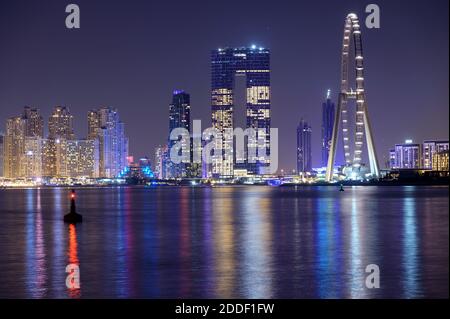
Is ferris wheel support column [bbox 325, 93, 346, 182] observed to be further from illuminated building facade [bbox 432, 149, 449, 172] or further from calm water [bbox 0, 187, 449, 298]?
calm water [bbox 0, 187, 449, 298]

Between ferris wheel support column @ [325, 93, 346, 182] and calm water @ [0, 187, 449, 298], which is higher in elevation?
ferris wheel support column @ [325, 93, 346, 182]

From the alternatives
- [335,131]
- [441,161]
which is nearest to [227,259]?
[335,131]

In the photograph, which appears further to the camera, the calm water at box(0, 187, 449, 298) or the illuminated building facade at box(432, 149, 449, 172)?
the illuminated building facade at box(432, 149, 449, 172)

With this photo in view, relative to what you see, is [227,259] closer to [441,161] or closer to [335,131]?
[335,131]

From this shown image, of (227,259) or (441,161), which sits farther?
(441,161)

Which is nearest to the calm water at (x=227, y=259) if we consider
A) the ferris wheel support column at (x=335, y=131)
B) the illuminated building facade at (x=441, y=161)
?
the ferris wheel support column at (x=335, y=131)

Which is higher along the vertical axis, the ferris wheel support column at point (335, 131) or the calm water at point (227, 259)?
the ferris wheel support column at point (335, 131)

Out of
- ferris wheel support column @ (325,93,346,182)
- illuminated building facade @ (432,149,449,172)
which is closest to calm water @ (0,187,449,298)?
ferris wheel support column @ (325,93,346,182)

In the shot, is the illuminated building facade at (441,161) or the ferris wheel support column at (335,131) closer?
the ferris wheel support column at (335,131)

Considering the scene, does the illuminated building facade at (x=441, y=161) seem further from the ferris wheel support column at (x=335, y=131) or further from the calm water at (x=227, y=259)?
the calm water at (x=227, y=259)
